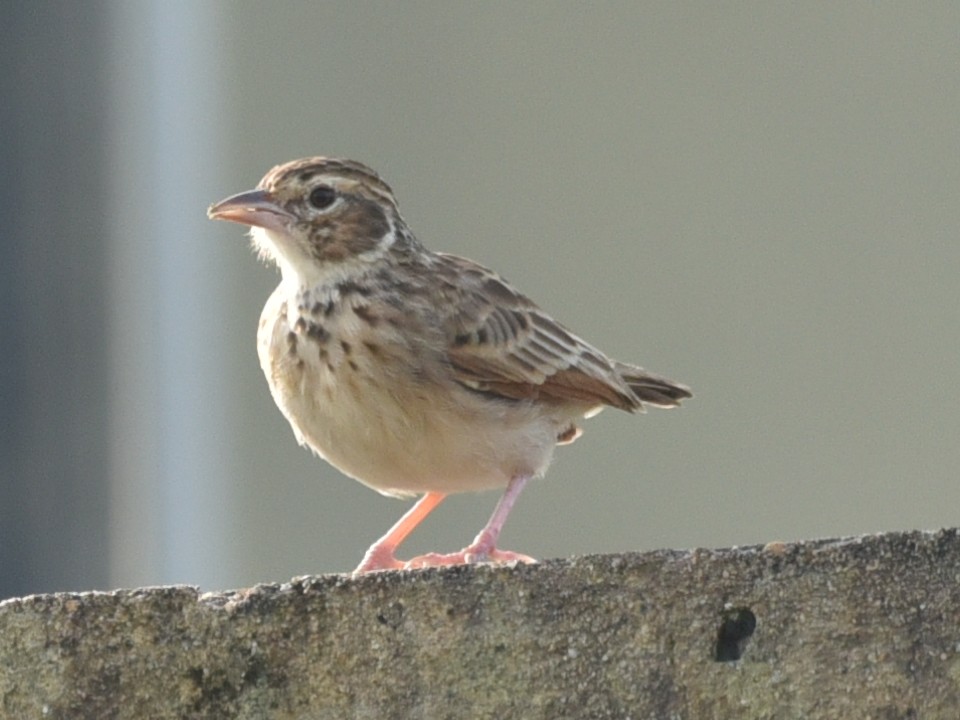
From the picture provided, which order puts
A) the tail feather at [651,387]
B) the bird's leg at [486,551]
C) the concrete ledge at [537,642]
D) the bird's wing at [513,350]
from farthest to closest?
the tail feather at [651,387] → the bird's wing at [513,350] → the bird's leg at [486,551] → the concrete ledge at [537,642]

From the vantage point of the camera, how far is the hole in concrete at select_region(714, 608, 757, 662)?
9.48ft

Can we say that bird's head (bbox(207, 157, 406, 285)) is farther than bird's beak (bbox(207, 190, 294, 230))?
Yes

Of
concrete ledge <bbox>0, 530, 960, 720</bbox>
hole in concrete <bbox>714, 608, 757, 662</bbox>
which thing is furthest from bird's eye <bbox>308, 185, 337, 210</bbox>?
hole in concrete <bbox>714, 608, 757, 662</bbox>

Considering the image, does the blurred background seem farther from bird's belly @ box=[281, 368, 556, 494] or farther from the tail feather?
bird's belly @ box=[281, 368, 556, 494]

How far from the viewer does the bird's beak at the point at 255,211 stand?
18.9 ft

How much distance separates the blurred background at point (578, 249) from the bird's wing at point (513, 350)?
2.96 metres

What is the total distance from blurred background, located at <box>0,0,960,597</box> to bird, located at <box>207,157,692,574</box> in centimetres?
288

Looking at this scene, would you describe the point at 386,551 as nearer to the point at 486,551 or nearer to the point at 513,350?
the point at 486,551

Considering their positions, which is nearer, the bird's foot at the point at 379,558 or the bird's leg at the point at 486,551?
the bird's leg at the point at 486,551

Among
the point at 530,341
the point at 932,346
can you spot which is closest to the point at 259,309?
the point at 932,346

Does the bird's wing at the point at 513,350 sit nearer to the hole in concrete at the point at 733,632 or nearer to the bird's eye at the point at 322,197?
the bird's eye at the point at 322,197

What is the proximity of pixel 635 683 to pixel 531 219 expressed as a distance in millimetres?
6756

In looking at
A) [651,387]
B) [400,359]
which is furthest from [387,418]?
[651,387]

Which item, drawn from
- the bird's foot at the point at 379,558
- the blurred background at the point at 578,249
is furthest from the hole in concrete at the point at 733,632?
the blurred background at the point at 578,249
